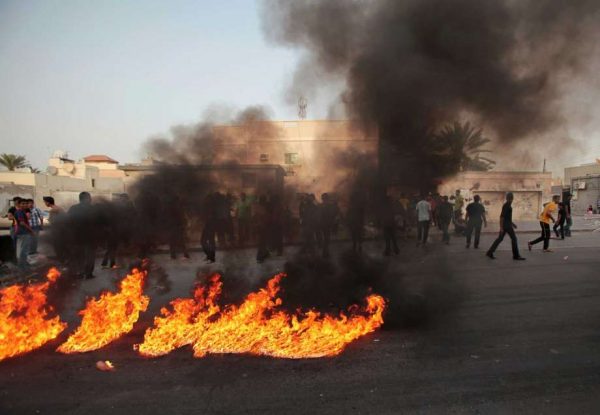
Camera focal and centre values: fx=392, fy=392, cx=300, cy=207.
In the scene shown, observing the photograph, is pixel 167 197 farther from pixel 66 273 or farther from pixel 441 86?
pixel 441 86

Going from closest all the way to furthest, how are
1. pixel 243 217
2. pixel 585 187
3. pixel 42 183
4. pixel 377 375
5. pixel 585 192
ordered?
pixel 377 375
pixel 243 217
pixel 42 183
pixel 585 187
pixel 585 192

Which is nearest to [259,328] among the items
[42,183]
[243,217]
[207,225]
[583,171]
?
[207,225]

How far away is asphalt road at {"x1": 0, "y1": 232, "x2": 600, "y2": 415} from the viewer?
8.32 ft

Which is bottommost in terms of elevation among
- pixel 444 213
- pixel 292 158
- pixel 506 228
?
pixel 506 228

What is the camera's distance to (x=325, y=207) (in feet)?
20.3

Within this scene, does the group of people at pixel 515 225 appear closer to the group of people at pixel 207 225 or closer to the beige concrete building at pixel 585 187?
the group of people at pixel 207 225

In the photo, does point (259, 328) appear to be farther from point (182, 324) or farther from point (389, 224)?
point (389, 224)

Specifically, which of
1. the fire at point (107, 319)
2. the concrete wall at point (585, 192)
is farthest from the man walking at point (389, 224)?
the concrete wall at point (585, 192)

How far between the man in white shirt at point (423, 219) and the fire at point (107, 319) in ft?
19.4

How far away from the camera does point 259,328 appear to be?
12.1 feet

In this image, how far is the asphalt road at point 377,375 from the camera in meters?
2.54

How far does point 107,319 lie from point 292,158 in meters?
3.26

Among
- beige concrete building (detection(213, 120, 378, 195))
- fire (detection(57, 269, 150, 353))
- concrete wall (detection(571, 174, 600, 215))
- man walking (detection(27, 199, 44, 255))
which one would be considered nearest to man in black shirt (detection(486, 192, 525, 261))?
beige concrete building (detection(213, 120, 378, 195))

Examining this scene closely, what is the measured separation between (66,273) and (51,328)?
1476mm
